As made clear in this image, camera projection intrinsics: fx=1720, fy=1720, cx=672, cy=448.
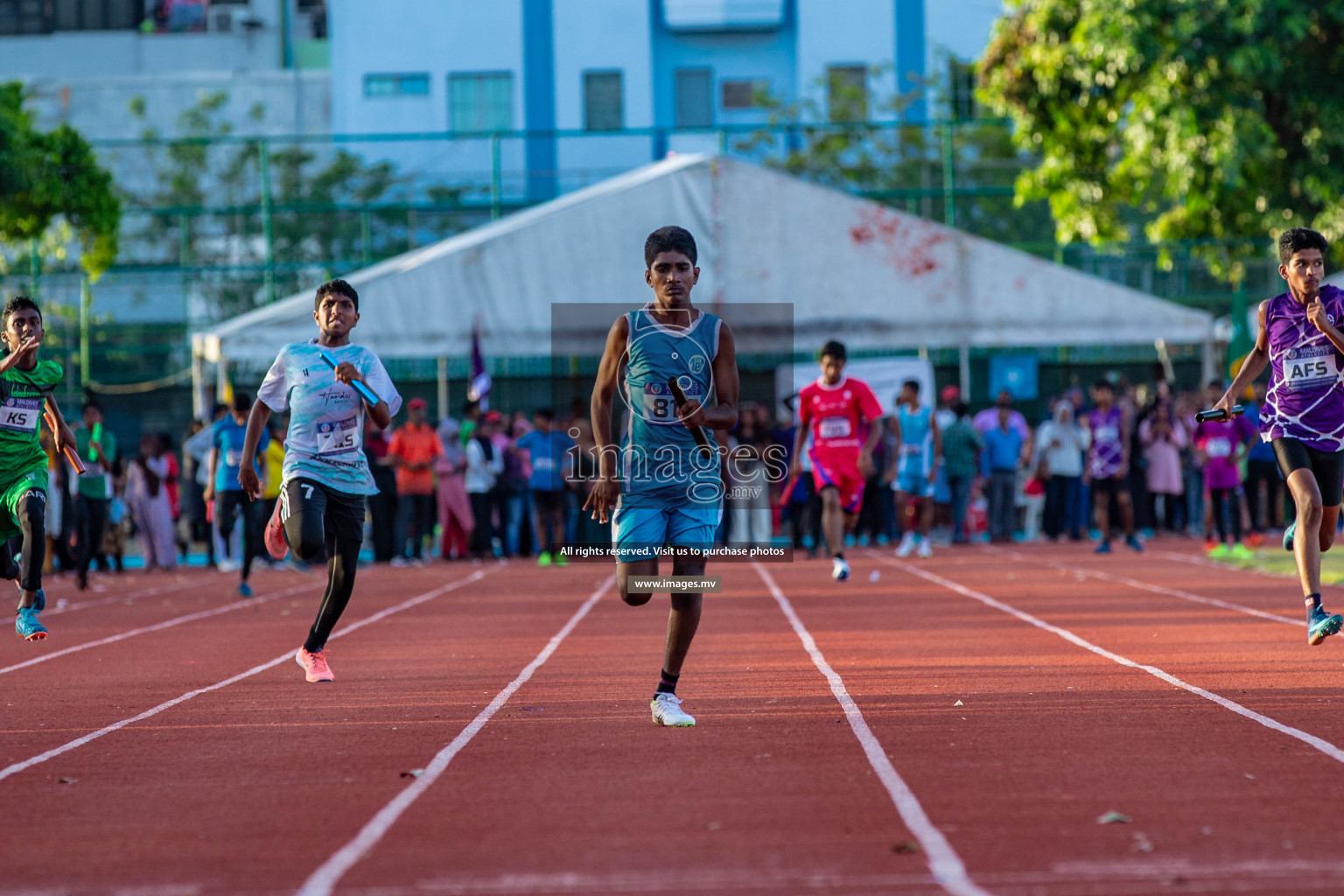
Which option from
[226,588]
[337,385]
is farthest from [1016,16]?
[337,385]

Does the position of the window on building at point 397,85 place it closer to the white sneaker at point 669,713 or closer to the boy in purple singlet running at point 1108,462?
the boy in purple singlet running at point 1108,462

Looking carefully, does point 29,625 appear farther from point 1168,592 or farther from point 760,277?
point 760,277

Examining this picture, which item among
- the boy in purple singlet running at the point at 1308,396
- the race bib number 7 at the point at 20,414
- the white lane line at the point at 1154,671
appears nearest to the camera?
the white lane line at the point at 1154,671

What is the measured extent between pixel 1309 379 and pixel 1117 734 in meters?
3.06

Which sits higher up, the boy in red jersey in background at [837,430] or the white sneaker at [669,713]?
the boy in red jersey in background at [837,430]

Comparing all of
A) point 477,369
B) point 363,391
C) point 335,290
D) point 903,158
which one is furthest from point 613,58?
point 363,391

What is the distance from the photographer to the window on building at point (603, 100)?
1716 inches

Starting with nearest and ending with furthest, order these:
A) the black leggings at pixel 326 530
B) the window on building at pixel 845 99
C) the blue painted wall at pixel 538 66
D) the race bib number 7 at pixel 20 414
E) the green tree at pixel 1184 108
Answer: the black leggings at pixel 326 530, the race bib number 7 at pixel 20 414, the green tree at pixel 1184 108, the window on building at pixel 845 99, the blue painted wall at pixel 538 66

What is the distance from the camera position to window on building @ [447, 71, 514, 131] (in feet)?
142

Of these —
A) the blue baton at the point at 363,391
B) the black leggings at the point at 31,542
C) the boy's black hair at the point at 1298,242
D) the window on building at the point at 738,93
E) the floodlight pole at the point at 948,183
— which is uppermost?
the window on building at the point at 738,93

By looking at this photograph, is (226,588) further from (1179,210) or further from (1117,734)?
(1179,210)

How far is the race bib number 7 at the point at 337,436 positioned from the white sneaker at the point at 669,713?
2304 millimetres

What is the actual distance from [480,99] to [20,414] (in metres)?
34.6

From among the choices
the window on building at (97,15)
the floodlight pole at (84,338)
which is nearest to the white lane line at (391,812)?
the floodlight pole at (84,338)
